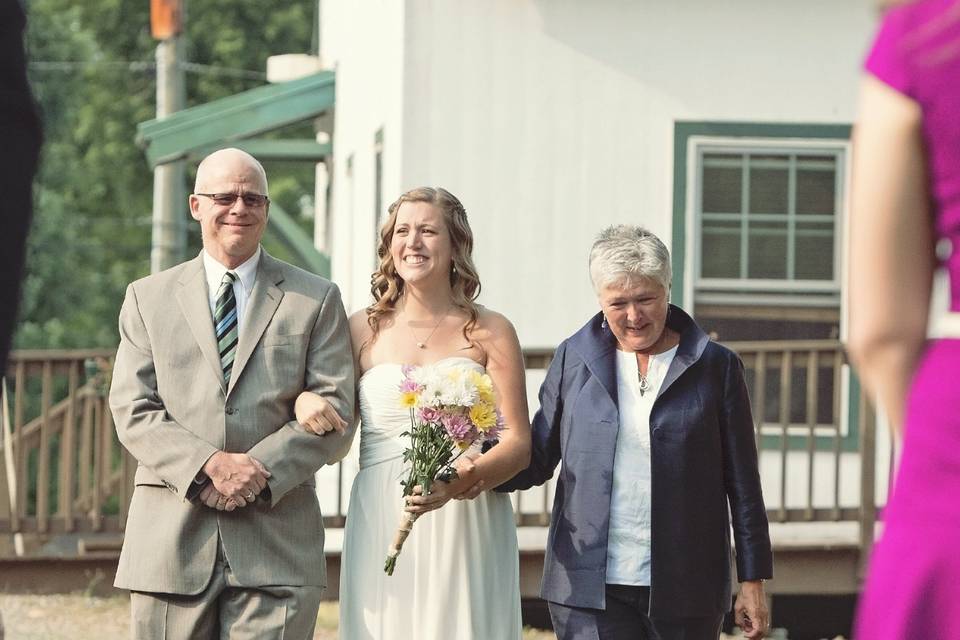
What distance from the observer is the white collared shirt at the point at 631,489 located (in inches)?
224

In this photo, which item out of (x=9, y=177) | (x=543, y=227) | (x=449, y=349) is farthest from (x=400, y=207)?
(x=543, y=227)

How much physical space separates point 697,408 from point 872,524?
609cm

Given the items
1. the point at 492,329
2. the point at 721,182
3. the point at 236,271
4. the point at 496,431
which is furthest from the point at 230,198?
the point at 721,182

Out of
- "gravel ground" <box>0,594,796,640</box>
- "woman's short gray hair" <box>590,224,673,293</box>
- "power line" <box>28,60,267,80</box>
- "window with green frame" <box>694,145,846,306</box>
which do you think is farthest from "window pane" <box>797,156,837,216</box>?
"power line" <box>28,60,267,80</box>

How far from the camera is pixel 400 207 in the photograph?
20.4ft

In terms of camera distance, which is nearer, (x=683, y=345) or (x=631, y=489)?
(x=631, y=489)

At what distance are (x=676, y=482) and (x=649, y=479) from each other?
9 cm

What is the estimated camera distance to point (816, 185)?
1196 cm

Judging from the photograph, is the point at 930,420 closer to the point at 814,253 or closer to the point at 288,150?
the point at 814,253

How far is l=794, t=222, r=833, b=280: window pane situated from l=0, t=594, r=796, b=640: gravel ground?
8.35ft

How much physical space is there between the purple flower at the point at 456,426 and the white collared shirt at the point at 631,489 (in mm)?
509

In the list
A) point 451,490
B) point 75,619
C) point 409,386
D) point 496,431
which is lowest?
point 75,619

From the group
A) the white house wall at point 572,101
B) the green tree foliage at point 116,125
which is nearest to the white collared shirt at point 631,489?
the white house wall at point 572,101

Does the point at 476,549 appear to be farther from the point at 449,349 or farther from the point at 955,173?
the point at 955,173
